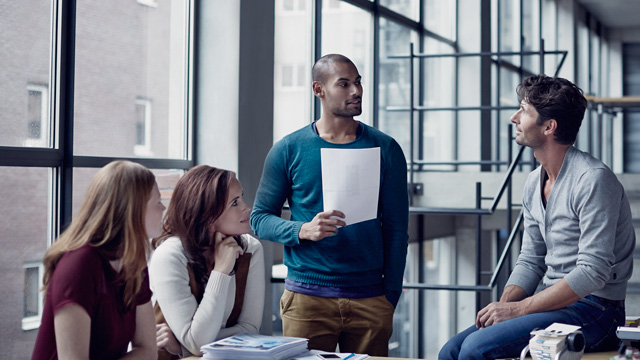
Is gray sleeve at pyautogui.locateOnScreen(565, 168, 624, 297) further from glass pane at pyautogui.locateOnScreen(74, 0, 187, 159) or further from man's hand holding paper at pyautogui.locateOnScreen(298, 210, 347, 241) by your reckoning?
glass pane at pyautogui.locateOnScreen(74, 0, 187, 159)

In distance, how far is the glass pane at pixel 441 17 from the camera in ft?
20.1

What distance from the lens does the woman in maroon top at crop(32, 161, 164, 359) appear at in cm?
148

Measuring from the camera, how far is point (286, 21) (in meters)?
4.09

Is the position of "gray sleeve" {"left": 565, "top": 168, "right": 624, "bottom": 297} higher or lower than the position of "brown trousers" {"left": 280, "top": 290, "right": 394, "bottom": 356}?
higher

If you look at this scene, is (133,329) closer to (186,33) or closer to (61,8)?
(61,8)

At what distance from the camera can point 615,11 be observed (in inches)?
422

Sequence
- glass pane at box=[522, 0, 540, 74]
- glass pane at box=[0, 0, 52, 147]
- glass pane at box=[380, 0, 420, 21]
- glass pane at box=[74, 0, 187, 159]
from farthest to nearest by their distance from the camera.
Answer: glass pane at box=[522, 0, 540, 74] < glass pane at box=[380, 0, 420, 21] < glass pane at box=[74, 0, 187, 159] < glass pane at box=[0, 0, 52, 147]

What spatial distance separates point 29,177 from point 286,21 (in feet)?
6.72

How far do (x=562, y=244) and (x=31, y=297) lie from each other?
70.3 inches

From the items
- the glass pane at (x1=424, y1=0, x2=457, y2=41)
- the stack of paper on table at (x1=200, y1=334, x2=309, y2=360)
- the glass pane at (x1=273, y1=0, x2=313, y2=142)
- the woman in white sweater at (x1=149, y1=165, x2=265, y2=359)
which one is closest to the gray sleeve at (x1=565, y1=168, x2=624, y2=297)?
the stack of paper on table at (x1=200, y1=334, x2=309, y2=360)

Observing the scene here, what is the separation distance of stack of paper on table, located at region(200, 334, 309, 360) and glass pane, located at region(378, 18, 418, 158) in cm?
371

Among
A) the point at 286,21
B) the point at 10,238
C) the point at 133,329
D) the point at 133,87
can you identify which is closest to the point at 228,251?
the point at 133,329

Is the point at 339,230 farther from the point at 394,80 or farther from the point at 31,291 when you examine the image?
the point at 394,80

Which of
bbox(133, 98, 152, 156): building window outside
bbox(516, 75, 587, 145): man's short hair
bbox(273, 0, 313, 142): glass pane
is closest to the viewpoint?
bbox(516, 75, 587, 145): man's short hair
